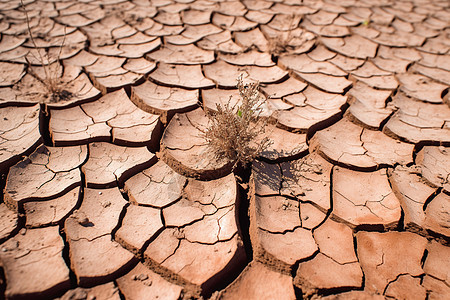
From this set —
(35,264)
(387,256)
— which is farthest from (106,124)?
(387,256)

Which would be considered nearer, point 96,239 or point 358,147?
point 96,239

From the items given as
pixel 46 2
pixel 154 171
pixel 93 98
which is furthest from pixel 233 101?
pixel 46 2

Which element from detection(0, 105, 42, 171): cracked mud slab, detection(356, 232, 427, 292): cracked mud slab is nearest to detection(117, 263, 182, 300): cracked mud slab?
detection(356, 232, 427, 292): cracked mud slab

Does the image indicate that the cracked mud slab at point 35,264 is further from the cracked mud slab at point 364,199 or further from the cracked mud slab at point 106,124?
the cracked mud slab at point 364,199

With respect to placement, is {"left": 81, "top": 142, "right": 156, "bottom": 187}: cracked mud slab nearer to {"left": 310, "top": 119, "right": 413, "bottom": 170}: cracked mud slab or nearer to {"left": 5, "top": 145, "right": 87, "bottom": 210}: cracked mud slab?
{"left": 5, "top": 145, "right": 87, "bottom": 210}: cracked mud slab

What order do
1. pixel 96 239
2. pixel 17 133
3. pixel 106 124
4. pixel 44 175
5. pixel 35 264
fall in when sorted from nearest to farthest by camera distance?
pixel 35 264 → pixel 96 239 → pixel 44 175 → pixel 17 133 → pixel 106 124

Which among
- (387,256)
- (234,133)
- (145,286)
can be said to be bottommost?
(145,286)

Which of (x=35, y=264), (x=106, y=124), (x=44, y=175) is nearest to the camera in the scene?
(x=35, y=264)

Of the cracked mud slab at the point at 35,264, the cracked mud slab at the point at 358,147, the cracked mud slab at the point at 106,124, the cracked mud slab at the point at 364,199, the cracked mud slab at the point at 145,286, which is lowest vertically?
the cracked mud slab at the point at 145,286

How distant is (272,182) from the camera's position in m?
1.75

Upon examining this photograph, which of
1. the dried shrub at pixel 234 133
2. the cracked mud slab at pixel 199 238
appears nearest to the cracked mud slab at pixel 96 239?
the cracked mud slab at pixel 199 238

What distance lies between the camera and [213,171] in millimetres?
1758

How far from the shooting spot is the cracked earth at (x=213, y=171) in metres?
1.37

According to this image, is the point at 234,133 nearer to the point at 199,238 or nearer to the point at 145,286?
the point at 199,238
